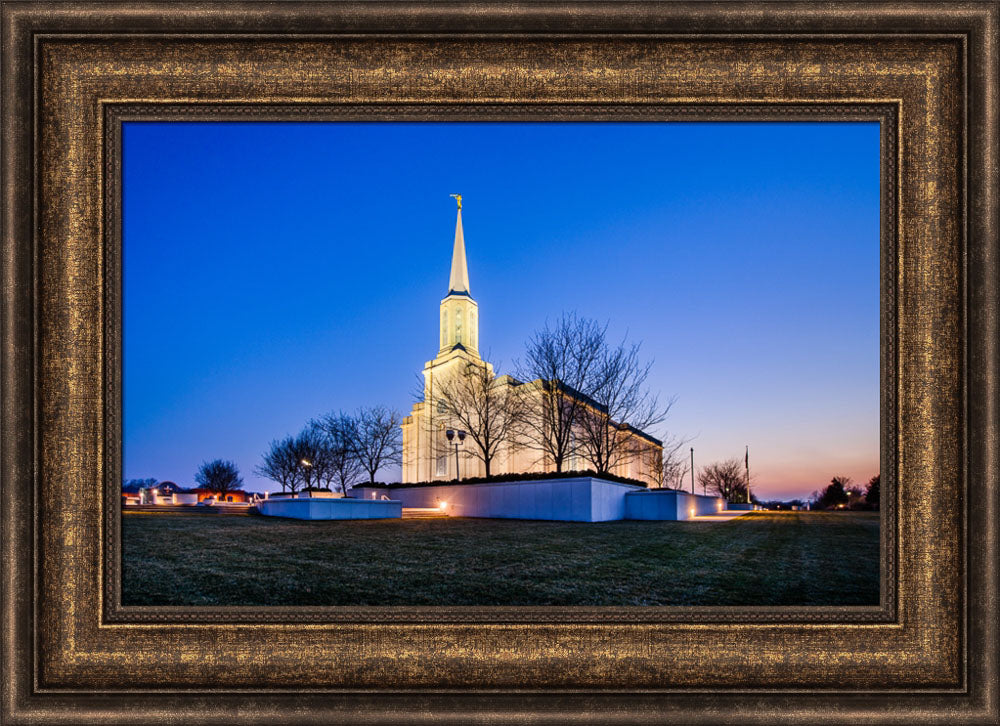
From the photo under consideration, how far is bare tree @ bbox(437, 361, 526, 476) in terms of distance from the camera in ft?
86.7

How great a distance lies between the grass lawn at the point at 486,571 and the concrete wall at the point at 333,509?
19.9 feet

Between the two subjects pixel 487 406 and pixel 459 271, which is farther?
pixel 459 271

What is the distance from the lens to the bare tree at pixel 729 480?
57.2 m

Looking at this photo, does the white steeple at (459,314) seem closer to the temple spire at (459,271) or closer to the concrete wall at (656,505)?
the temple spire at (459,271)

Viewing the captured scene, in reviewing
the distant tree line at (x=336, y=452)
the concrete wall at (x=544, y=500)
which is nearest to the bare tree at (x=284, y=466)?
the distant tree line at (x=336, y=452)

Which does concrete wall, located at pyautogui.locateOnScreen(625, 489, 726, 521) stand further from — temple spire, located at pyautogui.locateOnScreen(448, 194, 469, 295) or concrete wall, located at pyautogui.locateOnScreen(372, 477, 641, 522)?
temple spire, located at pyautogui.locateOnScreen(448, 194, 469, 295)

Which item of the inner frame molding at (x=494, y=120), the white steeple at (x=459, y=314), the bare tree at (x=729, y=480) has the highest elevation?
the white steeple at (x=459, y=314)

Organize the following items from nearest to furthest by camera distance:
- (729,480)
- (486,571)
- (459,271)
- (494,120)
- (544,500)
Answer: (494,120) < (486,571) < (544,500) < (459,271) < (729,480)

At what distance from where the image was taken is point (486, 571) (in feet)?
19.7

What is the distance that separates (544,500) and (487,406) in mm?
11776

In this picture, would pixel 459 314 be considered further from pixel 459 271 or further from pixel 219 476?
pixel 219 476

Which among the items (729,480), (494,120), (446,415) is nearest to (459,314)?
(446,415)

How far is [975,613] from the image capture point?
3330 millimetres

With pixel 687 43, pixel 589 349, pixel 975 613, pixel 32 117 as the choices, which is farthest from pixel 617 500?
pixel 32 117
